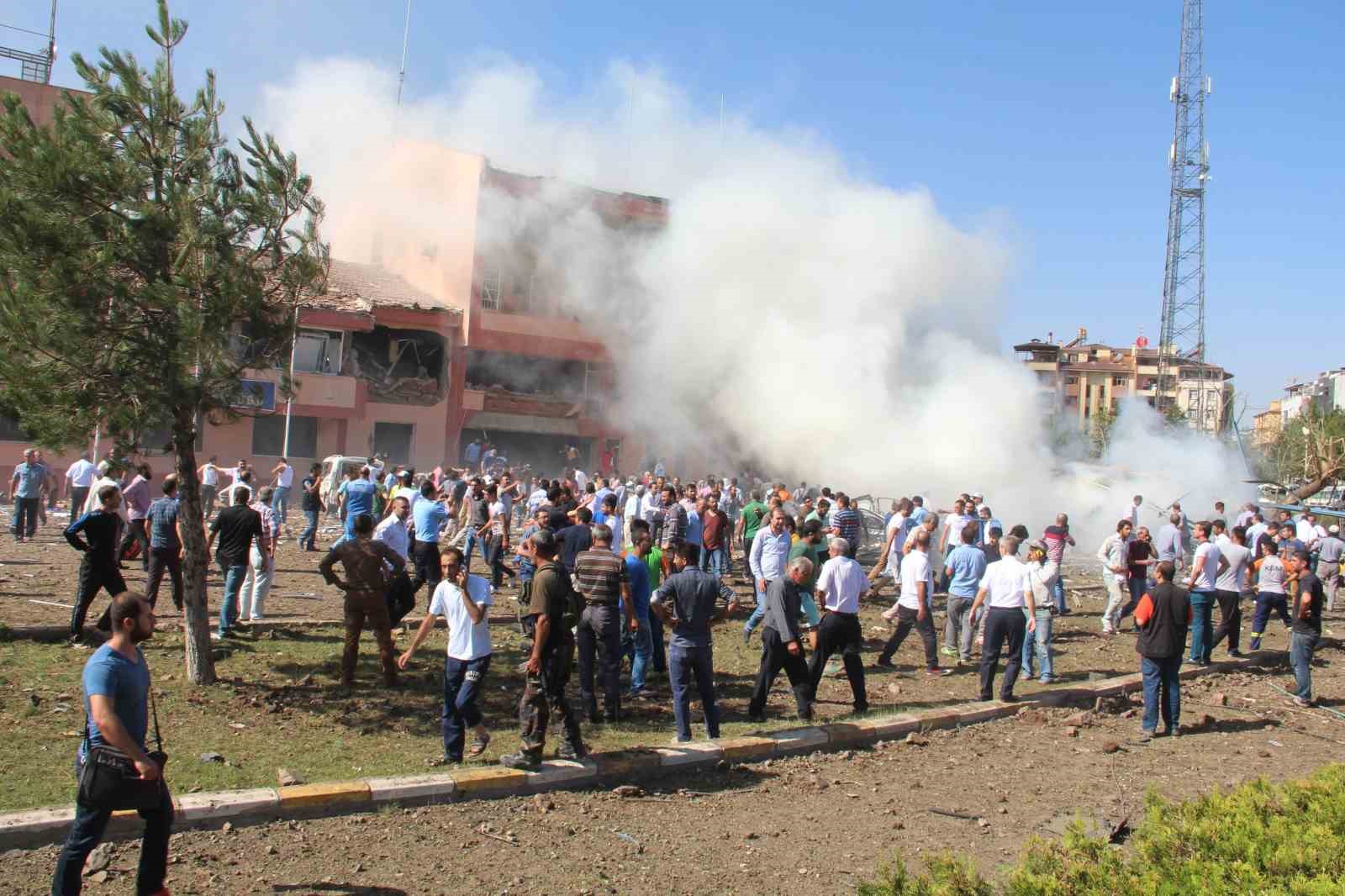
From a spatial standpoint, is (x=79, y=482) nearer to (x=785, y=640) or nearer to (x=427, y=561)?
(x=427, y=561)

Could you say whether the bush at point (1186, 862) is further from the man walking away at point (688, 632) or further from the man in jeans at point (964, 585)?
the man in jeans at point (964, 585)

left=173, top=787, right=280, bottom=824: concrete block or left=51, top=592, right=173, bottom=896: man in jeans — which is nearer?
left=51, top=592, right=173, bottom=896: man in jeans

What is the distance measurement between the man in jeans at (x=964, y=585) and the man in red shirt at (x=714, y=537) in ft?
12.3

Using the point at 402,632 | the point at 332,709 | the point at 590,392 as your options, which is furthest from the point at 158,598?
the point at 590,392

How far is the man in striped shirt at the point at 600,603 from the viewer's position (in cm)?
764

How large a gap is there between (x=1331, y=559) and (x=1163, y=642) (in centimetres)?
1056

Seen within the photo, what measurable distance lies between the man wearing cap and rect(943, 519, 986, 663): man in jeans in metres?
8.83

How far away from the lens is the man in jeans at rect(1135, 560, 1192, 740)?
8.76 meters

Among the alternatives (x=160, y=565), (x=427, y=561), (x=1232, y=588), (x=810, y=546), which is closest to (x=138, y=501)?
(x=160, y=565)

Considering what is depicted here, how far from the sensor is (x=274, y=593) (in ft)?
40.7

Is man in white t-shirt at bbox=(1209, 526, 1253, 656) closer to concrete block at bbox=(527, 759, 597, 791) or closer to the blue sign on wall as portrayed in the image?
concrete block at bbox=(527, 759, 597, 791)

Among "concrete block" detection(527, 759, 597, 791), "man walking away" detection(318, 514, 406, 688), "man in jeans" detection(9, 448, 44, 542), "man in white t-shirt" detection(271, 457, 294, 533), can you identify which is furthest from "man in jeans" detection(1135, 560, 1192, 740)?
"man in jeans" detection(9, 448, 44, 542)

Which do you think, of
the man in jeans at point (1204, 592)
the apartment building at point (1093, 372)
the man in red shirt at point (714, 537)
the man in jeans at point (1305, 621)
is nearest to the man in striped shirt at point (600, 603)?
the man in red shirt at point (714, 537)

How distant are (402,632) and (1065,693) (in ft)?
21.6
